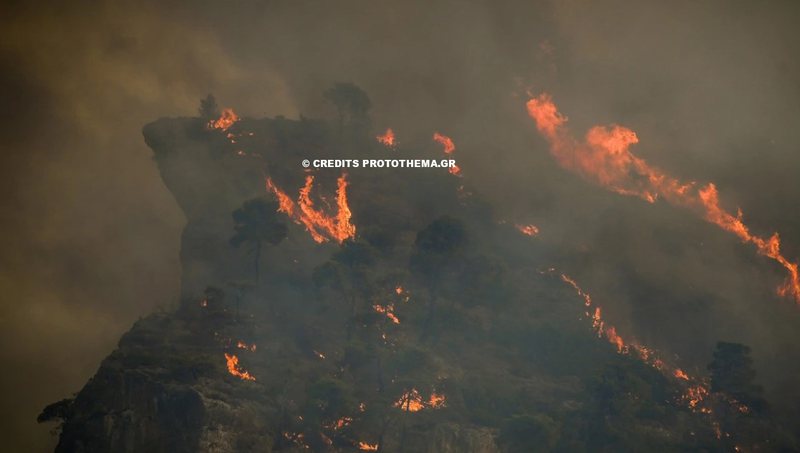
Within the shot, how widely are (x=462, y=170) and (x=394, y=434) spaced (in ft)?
243

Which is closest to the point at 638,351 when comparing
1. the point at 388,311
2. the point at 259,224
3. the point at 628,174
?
the point at 388,311

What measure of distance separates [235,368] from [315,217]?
38.0m

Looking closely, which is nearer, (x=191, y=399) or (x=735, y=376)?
(x=191, y=399)

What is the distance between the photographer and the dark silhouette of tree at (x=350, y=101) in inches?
5566

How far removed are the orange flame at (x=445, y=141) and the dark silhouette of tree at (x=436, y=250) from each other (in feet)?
164

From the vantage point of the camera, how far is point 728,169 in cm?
15462

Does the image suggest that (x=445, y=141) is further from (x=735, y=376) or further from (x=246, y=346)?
(x=735, y=376)

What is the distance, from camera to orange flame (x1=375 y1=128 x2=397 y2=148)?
5876 inches

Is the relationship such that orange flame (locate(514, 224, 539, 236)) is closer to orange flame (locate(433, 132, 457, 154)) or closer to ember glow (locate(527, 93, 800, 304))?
ember glow (locate(527, 93, 800, 304))

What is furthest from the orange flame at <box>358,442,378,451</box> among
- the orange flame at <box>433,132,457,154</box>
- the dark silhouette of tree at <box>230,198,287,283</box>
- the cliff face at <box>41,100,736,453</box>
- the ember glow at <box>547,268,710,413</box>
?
the orange flame at <box>433,132,457,154</box>

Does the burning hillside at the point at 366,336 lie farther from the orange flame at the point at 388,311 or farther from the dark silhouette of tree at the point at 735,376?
the orange flame at the point at 388,311

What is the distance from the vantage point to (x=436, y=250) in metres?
107

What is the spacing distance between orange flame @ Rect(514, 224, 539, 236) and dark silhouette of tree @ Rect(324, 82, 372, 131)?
135ft

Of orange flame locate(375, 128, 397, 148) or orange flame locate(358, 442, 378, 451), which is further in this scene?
orange flame locate(375, 128, 397, 148)
